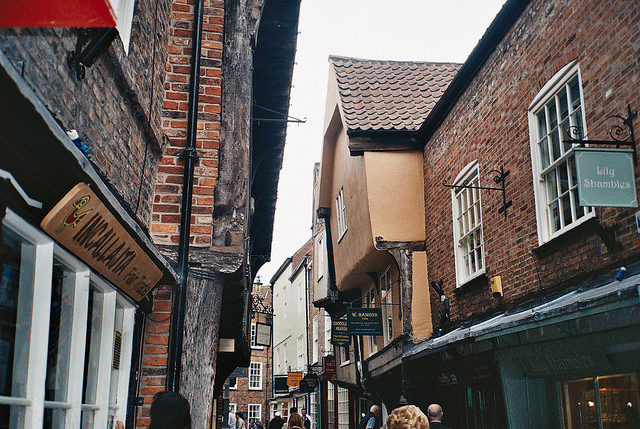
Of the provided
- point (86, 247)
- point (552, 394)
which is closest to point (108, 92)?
point (86, 247)

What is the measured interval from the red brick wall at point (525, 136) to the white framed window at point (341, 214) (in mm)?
3970

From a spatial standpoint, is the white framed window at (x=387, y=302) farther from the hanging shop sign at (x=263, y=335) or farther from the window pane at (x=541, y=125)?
the window pane at (x=541, y=125)

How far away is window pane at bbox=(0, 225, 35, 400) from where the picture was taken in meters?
2.78

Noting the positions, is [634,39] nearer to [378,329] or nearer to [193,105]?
[193,105]

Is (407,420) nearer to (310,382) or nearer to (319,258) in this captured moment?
(319,258)

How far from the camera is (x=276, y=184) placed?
13.4m

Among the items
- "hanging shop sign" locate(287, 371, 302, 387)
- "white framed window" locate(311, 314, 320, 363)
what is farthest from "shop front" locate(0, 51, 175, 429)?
"white framed window" locate(311, 314, 320, 363)

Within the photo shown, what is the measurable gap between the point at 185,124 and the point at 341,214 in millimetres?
10049

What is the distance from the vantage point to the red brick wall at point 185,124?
17.7 feet

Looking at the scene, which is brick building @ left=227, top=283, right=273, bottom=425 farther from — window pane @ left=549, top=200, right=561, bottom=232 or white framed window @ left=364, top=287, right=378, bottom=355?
window pane @ left=549, top=200, right=561, bottom=232


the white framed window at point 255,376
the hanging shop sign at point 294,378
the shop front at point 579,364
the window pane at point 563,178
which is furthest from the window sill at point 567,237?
the white framed window at point 255,376

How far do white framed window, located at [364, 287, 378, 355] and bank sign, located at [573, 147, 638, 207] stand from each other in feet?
31.3

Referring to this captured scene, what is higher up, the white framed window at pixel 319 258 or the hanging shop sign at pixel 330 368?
the white framed window at pixel 319 258

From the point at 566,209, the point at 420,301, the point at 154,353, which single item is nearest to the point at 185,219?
the point at 154,353
